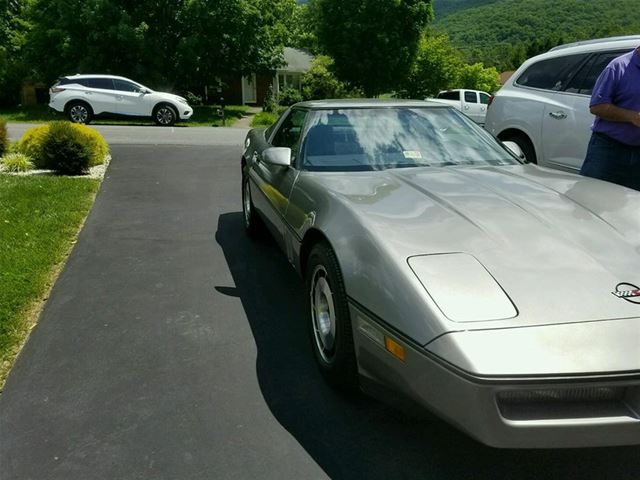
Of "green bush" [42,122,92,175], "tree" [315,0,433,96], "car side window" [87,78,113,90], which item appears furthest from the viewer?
"tree" [315,0,433,96]

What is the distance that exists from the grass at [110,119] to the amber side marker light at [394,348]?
1863cm

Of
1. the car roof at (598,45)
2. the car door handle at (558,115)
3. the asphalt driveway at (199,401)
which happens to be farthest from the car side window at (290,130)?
the car roof at (598,45)

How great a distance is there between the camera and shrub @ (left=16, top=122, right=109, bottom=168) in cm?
837

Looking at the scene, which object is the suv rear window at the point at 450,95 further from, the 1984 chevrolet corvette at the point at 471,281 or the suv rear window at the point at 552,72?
the 1984 chevrolet corvette at the point at 471,281

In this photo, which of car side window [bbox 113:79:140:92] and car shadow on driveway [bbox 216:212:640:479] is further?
car side window [bbox 113:79:140:92]

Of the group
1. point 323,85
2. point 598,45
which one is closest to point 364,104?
point 598,45

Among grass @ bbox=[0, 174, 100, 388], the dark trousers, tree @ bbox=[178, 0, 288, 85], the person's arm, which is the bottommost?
grass @ bbox=[0, 174, 100, 388]

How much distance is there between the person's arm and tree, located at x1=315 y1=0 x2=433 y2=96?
32500 millimetres

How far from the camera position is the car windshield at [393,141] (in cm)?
354

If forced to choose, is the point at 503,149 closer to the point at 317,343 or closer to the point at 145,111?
the point at 317,343

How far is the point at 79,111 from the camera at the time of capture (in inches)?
704

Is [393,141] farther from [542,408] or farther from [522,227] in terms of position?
[542,408]

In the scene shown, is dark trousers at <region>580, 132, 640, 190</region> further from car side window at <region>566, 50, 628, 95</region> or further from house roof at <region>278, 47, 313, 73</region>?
house roof at <region>278, 47, 313, 73</region>

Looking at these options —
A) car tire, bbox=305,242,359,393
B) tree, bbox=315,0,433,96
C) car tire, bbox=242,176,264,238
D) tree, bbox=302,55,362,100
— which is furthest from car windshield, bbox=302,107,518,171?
tree, bbox=315,0,433,96
